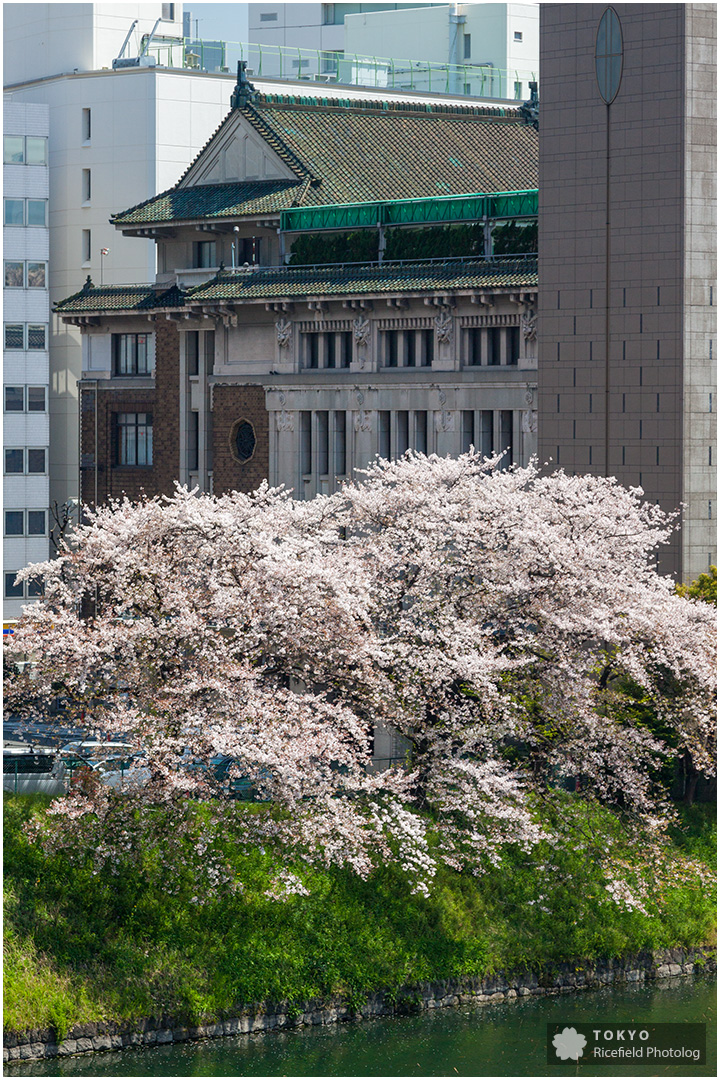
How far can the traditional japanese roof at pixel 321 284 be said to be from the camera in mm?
68688

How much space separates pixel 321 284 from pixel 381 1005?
1449 inches

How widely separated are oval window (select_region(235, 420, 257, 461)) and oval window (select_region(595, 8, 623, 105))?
2474 centimetres

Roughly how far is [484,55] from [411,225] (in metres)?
47.0

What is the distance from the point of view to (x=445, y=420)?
70.8m

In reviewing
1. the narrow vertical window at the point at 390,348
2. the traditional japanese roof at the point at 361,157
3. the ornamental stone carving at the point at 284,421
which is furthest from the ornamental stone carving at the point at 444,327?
the traditional japanese roof at the point at 361,157

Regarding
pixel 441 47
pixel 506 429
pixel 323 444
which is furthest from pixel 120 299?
pixel 441 47

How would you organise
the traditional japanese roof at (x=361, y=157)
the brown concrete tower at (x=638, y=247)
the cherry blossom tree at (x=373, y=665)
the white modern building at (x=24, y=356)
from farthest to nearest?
the white modern building at (x=24, y=356) < the traditional japanese roof at (x=361, y=157) < the brown concrete tower at (x=638, y=247) < the cherry blossom tree at (x=373, y=665)

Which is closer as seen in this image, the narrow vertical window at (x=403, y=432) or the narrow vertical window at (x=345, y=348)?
the narrow vertical window at (x=403, y=432)

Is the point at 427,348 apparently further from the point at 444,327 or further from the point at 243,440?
the point at 243,440

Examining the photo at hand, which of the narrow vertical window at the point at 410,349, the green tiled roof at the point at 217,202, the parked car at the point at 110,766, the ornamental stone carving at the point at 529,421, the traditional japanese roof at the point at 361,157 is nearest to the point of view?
the parked car at the point at 110,766

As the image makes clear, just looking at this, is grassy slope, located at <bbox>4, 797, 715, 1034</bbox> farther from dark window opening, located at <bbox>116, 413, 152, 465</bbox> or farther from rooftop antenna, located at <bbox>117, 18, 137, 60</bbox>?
rooftop antenna, located at <bbox>117, 18, 137, 60</bbox>

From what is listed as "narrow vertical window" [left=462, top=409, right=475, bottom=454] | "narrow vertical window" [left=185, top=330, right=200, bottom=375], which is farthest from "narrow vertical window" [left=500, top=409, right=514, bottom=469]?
"narrow vertical window" [left=185, top=330, right=200, bottom=375]

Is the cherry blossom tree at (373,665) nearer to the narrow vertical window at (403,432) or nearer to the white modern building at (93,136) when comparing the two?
the narrow vertical window at (403,432)

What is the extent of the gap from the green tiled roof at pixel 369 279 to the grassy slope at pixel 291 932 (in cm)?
2531
